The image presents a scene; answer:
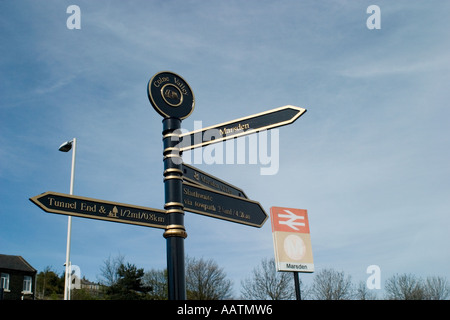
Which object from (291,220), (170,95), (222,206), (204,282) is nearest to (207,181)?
(222,206)

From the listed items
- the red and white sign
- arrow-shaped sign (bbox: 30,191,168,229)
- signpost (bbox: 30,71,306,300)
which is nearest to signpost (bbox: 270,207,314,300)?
the red and white sign

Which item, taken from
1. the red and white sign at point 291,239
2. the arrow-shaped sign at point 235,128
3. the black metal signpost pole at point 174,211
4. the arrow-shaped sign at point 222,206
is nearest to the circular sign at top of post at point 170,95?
Result: the black metal signpost pole at point 174,211

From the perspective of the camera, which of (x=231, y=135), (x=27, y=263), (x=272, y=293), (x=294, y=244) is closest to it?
(x=294, y=244)

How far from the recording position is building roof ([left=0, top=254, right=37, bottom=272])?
53812 millimetres

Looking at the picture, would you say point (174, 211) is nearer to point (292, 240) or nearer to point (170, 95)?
point (292, 240)

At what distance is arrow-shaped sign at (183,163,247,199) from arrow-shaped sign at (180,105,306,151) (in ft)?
1.56

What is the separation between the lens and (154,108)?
6.84 meters

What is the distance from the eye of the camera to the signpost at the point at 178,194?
6008 millimetres

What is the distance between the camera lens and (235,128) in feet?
22.3

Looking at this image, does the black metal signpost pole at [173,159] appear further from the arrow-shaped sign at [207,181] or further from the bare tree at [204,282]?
the bare tree at [204,282]

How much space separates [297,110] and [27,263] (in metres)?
57.6

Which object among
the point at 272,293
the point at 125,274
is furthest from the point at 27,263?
the point at 272,293

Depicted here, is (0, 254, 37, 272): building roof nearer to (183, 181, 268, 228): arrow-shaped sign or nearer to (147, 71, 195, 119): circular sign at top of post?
(183, 181, 268, 228): arrow-shaped sign
